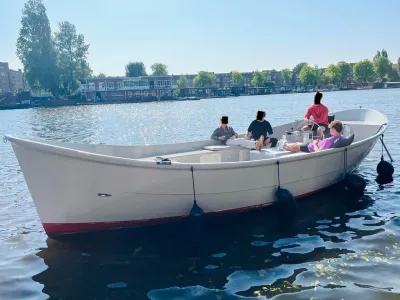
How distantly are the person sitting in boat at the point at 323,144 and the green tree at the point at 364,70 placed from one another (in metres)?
160

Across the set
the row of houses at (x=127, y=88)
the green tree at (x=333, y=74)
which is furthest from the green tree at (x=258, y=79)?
the row of houses at (x=127, y=88)

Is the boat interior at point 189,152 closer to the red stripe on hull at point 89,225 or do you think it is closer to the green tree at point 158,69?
the red stripe on hull at point 89,225

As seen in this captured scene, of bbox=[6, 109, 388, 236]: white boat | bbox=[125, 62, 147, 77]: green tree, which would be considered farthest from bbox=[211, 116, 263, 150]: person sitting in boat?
bbox=[125, 62, 147, 77]: green tree

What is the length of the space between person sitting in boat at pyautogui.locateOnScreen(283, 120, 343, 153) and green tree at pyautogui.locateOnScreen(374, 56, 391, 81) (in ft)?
539

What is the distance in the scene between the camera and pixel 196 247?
8062 millimetres

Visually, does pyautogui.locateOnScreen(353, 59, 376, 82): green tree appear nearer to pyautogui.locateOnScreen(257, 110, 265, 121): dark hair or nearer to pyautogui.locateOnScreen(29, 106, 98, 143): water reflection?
pyautogui.locateOnScreen(29, 106, 98, 143): water reflection

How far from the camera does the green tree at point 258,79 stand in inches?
6939

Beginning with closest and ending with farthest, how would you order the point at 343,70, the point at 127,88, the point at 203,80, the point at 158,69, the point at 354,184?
the point at 354,184 < the point at 127,88 < the point at 343,70 < the point at 203,80 < the point at 158,69

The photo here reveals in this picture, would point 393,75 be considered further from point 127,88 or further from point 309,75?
point 127,88

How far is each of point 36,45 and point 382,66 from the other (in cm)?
12885

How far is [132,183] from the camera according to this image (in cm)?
797

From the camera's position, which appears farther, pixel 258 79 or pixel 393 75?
pixel 258 79

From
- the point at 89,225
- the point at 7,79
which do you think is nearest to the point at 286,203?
the point at 89,225

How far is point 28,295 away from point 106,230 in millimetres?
2273
